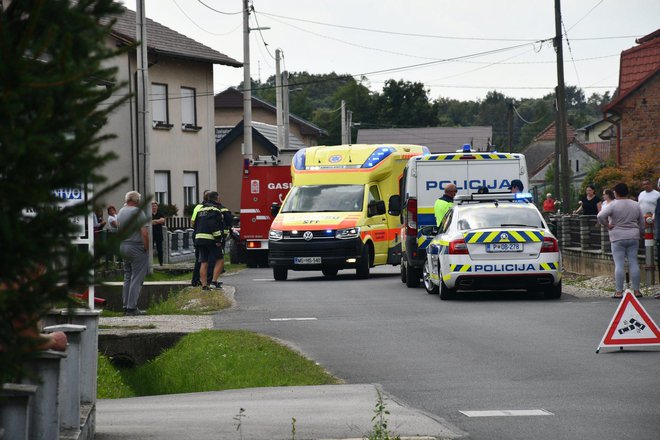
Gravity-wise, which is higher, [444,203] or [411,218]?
[444,203]

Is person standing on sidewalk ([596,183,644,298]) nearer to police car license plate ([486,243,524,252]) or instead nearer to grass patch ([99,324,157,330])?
police car license plate ([486,243,524,252])

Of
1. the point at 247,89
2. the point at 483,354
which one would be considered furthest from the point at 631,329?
the point at 247,89

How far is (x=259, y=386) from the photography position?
441 inches

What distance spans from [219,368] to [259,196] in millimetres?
21096

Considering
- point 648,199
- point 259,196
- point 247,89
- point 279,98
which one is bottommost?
point 648,199

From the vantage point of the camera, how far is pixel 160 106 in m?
45.9

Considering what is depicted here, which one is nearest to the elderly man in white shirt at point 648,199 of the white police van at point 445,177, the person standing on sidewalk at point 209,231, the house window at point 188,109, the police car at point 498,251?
the white police van at point 445,177

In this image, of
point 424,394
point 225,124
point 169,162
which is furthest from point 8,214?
point 225,124

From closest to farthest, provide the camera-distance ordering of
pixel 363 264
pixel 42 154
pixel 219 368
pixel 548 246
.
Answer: pixel 42 154
pixel 219 368
pixel 548 246
pixel 363 264

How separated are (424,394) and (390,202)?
1567cm

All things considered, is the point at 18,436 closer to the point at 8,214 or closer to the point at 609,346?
the point at 8,214

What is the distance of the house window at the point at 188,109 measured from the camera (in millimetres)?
47562

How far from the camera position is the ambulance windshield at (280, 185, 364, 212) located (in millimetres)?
27250

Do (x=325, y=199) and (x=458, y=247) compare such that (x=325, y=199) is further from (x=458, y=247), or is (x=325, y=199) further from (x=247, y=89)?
(x=247, y=89)
